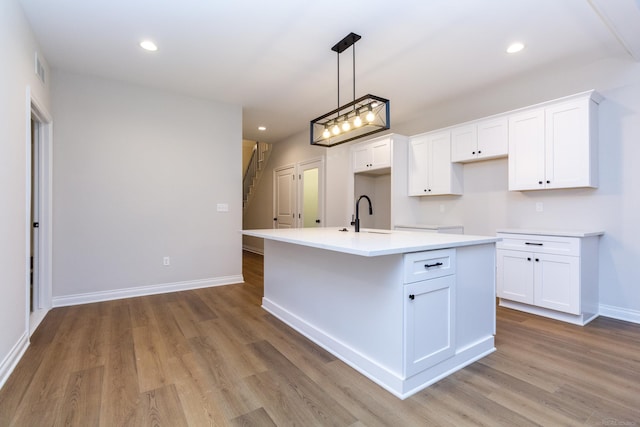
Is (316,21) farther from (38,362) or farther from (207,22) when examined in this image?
(38,362)

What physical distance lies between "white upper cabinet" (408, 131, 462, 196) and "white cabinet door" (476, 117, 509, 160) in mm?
417

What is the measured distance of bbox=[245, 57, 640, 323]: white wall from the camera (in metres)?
2.95

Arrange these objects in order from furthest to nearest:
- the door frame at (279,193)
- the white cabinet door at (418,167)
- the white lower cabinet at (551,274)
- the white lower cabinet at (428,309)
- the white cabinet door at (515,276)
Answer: the door frame at (279,193), the white cabinet door at (418,167), the white cabinet door at (515,276), the white lower cabinet at (551,274), the white lower cabinet at (428,309)

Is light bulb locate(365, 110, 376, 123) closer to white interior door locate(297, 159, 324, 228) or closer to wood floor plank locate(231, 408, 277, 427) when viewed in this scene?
wood floor plank locate(231, 408, 277, 427)

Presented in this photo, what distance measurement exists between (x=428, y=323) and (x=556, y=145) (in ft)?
8.30

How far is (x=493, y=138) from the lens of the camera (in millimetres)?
3645

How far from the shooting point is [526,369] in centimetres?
207

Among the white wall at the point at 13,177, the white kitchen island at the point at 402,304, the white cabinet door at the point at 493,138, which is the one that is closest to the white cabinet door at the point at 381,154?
the white cabinet door at the point at 493,138

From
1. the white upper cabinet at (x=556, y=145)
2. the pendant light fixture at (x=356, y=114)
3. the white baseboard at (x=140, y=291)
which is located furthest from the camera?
the white baseboard at (x=140, y=291)

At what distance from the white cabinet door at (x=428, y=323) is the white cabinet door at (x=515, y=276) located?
5.53ft

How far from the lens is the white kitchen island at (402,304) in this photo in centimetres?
180

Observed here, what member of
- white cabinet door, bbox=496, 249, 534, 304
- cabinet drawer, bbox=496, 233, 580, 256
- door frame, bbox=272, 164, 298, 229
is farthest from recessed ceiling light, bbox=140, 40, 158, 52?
white cabinet door, bbox=496, 249, 534, 304

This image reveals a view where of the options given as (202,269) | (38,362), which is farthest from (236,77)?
(38,362)

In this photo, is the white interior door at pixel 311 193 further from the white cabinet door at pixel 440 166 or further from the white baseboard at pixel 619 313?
the white baseboard at pixel 619 313
